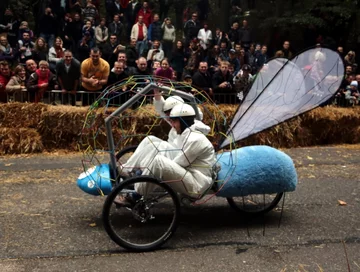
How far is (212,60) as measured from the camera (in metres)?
13.0

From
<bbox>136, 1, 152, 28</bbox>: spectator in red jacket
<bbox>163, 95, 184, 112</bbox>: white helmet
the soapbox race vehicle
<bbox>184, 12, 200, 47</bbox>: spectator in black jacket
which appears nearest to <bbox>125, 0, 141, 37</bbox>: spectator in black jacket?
<bbox>136, 1, 152, 28</bbox>: spectator in red jacket

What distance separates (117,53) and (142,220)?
6905mm

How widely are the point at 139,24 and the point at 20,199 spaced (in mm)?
7946

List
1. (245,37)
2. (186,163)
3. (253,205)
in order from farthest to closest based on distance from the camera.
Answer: (245,37) → (253,205) → (186,163)

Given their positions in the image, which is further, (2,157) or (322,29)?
(322,29)

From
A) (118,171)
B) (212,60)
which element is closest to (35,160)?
(118,171)

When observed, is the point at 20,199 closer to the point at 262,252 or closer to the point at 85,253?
the point at 85,253

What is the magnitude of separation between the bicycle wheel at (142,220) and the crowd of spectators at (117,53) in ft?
15.2

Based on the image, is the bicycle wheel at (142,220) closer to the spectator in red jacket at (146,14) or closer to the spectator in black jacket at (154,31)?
the spectator in black jacket at (154,31)

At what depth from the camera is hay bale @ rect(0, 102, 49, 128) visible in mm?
8977

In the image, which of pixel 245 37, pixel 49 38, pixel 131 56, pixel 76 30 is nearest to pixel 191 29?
pixel 245 37

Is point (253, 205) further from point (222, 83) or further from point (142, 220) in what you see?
point (222, 83)

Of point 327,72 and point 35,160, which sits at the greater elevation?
point 327,72

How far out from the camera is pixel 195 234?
541 centimetres
